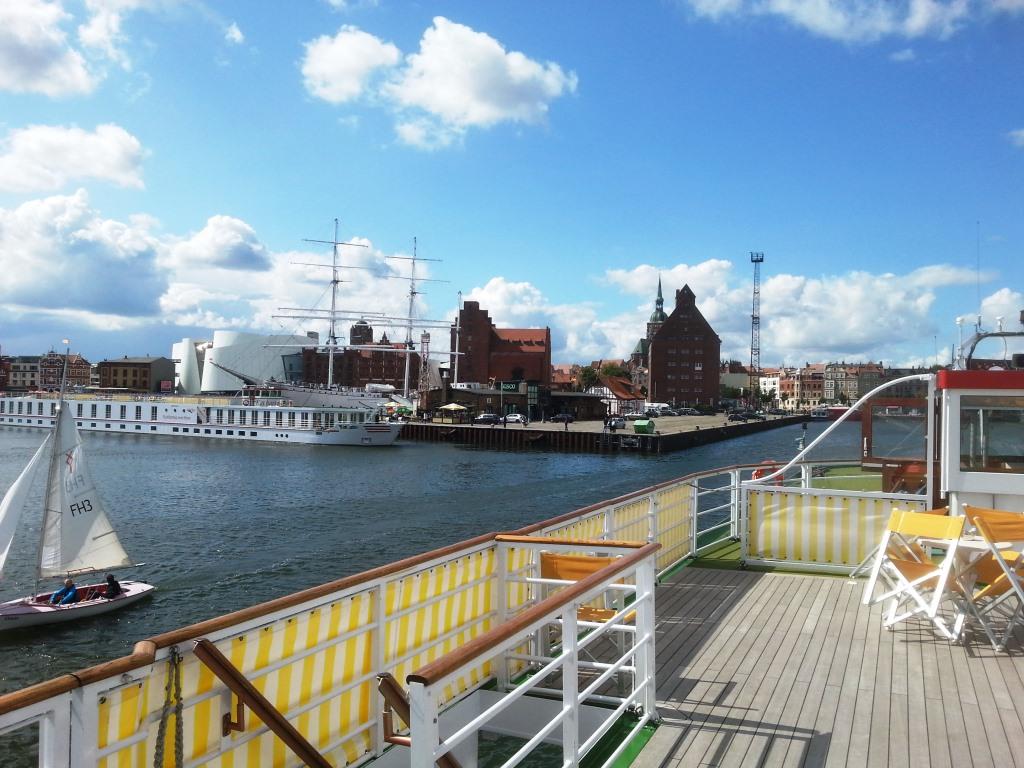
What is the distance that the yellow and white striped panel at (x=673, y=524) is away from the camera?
915cm

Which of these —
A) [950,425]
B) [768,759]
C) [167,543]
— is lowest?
[167,543]

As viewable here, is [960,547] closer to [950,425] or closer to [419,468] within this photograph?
[950,425]

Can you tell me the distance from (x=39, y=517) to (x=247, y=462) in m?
24.4

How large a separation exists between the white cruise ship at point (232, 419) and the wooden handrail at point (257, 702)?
64725mm

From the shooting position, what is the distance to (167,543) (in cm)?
2392

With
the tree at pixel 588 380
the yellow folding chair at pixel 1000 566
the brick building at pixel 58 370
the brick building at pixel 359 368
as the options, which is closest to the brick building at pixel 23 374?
the brick building at pixel 58 370

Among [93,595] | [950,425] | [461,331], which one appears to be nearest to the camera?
[950,425]

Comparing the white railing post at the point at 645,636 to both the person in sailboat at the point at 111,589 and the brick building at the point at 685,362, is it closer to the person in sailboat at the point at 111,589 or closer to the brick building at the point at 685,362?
the person in sailboat at the point at 111,589

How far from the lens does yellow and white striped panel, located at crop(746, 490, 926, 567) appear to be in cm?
885

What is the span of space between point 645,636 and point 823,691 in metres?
Answer: 1.61

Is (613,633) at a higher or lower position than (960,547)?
lower

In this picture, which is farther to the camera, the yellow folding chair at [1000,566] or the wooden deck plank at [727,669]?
the yellow folding chair at [1000,566]

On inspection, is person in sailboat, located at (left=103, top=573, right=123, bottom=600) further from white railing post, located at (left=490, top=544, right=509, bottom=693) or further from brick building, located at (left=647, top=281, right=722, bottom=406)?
brick building, located at (left=647, top=281, right=722, bottom=406)

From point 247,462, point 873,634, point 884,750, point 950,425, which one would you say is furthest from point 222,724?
point 247,462
